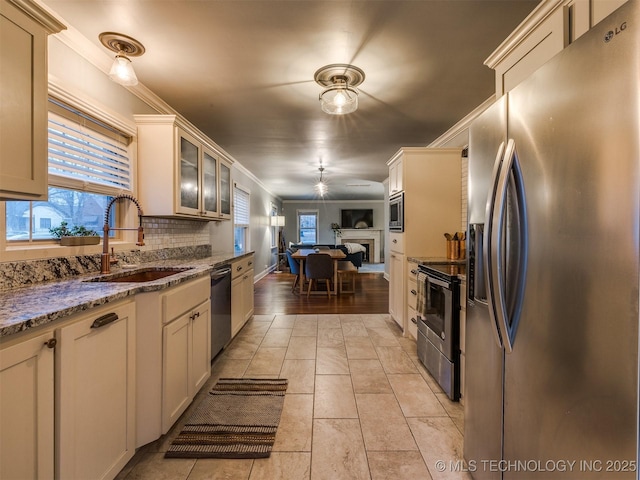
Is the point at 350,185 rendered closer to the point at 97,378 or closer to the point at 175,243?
the point at 175,243

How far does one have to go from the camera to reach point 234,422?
1.83 metres

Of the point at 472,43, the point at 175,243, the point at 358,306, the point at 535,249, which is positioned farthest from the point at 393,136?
the point at 535,249

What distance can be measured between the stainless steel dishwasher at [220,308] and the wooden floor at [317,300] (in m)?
1.52

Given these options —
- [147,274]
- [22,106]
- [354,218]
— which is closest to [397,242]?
[147,274]

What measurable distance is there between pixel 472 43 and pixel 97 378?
2790 millimetres

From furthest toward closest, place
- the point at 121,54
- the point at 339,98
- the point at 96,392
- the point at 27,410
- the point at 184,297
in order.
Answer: the point at 339,98, the point at 121,54, the point at 184,297, the point at 96,392, the point at 27,410

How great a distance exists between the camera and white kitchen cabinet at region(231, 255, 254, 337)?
118 inches

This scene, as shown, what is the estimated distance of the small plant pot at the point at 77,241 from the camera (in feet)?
5.81

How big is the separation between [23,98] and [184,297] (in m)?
1.17

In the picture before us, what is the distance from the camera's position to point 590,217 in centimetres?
A: 77

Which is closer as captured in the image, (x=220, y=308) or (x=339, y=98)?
(x=339, y=98)

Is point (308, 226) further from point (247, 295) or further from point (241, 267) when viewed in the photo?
point (241, 267)

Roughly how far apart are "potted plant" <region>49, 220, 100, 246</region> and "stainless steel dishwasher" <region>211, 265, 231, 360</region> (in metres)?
0.82

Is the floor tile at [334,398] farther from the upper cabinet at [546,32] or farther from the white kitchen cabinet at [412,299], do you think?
the upper cabinet at [546,32]
